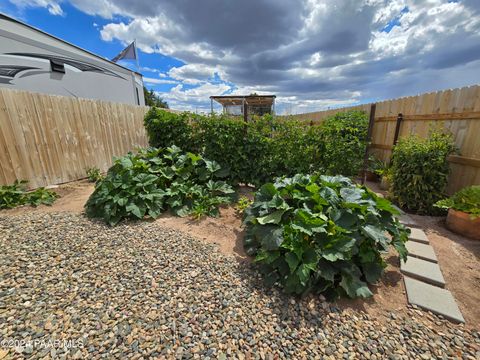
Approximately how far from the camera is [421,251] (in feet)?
7.75

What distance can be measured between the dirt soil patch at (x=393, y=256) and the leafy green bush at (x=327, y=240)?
0.55 feet

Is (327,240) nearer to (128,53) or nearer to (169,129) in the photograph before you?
(169,129)

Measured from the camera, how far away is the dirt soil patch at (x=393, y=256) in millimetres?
1672

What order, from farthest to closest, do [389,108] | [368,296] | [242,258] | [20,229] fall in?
[389,108] → [20,229] → [242,258] → [368,296]

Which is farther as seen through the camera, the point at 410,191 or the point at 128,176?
A: the point at 410,191

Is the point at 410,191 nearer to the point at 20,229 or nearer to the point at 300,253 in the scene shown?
the point at 300,253

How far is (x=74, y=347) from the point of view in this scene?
128 centimetres

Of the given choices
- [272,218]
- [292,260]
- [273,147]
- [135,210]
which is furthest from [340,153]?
[135,210]

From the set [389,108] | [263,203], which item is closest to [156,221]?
[263,203]

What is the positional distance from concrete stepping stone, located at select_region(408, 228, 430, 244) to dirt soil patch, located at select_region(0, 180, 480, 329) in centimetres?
8

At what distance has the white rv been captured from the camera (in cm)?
509

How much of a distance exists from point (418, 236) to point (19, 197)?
6.02 m

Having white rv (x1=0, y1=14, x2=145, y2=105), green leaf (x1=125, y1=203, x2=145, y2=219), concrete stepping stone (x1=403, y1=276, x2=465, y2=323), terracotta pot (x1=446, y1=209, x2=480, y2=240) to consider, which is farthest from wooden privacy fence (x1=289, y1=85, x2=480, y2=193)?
white rv (x1=0, y1=14, x2=145, y2=105)

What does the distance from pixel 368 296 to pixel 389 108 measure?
4.74 meters
